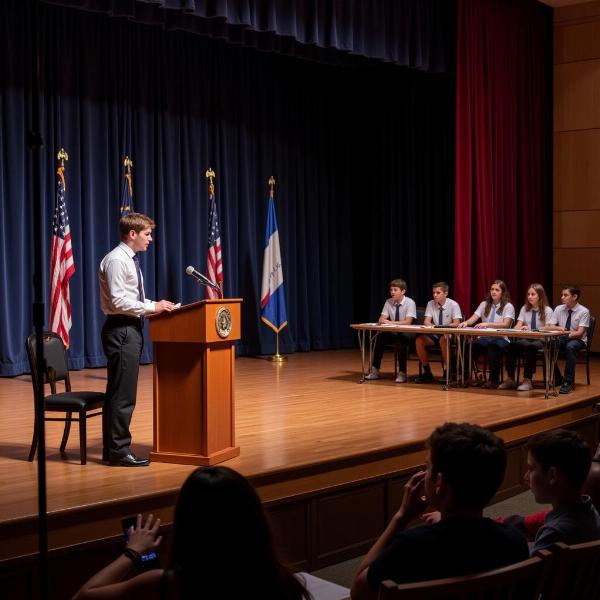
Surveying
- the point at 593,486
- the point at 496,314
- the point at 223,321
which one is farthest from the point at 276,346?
the point at 593,486

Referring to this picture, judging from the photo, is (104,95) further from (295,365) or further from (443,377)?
(443,377)

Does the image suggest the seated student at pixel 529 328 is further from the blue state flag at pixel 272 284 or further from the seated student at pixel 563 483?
the seated student at pixel 563 483

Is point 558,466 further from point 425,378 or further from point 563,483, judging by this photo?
point 425,378

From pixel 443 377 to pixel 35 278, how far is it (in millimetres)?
6538

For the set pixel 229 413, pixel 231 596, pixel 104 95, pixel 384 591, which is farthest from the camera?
pixel 104 95

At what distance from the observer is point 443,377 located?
8.52 metres

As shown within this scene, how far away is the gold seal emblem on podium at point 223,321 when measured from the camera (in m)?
4.58

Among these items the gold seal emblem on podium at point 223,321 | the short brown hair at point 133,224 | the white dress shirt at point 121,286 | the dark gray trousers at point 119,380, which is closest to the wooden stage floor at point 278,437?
the dark gray trousers at point 119,380

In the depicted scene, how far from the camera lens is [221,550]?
1.76m

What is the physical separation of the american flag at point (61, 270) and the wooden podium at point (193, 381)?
3910 millimetres

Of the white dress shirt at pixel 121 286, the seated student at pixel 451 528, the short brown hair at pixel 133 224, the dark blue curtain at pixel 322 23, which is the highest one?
the dark blue curtain at pixel 322 23

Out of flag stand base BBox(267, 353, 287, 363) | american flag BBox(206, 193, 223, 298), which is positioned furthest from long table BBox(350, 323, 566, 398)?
american flag BBox(206, 193, 223, 298)

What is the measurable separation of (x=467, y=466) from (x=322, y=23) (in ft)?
22.3

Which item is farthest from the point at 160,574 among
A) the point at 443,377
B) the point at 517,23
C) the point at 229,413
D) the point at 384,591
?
the point at 517,23
